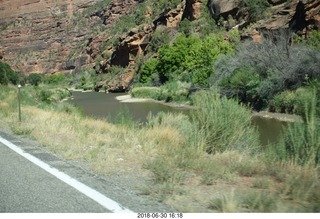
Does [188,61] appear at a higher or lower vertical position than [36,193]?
lower

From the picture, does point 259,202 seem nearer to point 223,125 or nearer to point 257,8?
point 223,125

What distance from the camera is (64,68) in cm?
18238

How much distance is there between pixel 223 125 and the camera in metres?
9.14

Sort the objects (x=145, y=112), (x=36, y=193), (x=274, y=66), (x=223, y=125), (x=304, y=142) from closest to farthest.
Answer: (x=36, y=193), (x=304, y=142), (x=223, y=125), (x=274, y=66), (x=145, y=112)

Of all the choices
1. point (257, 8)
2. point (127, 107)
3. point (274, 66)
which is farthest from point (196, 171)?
point (257, 8)

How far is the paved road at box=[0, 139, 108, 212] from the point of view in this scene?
4918 millimetres

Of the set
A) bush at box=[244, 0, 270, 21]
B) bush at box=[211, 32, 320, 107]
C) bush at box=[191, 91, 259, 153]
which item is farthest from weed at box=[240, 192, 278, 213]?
bush at box=[244, 0, 270, 21]

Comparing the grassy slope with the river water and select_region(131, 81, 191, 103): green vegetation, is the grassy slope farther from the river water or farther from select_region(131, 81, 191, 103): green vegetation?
select_region(131, 81, 191, 103): green vegetation

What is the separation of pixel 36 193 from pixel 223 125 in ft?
15.8

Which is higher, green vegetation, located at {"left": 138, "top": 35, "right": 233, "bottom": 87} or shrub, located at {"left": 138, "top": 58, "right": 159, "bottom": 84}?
green vegetation, located at {"left": 138, "top": 35, "right": 233, "bottom": 87}

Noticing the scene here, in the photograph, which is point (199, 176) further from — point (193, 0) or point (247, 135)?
point (193, 0)

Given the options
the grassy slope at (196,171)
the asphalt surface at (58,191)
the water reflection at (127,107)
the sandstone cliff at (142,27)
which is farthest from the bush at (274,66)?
the asphalt surface at (58,191)

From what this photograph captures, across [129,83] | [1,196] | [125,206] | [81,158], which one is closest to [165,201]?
[125,206]

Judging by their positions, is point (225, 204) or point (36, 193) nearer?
point (225, 204)
